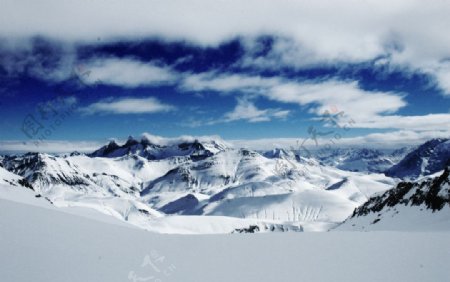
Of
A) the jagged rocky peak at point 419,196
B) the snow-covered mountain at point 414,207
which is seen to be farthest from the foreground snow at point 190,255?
the jagged rocky peak at point 419,196

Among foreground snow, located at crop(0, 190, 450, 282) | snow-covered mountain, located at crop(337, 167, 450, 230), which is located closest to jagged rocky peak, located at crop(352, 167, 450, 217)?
snow-covered mountain, located at crop(337, 167, 450, 230)

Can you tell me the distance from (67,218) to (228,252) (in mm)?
6731

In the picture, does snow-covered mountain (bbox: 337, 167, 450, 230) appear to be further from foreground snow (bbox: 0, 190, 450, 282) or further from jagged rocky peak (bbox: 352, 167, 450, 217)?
foreground snow (bbox: 0, 190, 450, 282)

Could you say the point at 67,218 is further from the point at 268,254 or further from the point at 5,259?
the point at 268,254

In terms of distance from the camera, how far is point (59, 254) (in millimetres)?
10469

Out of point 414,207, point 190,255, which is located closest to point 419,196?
point 414,207

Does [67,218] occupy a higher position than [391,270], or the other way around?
[67,218]

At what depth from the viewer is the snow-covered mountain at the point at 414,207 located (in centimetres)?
4490

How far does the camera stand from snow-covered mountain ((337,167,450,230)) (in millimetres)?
44900

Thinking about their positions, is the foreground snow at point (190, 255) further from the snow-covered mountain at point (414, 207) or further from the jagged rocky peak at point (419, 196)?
the jagged rocky peak at point (419, 196)

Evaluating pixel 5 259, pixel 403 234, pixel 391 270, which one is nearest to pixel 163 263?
pixel 5 259

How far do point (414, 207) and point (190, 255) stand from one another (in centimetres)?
5675

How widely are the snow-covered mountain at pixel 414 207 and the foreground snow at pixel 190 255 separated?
2804 cm

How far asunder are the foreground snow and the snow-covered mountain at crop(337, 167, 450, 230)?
28043mm
